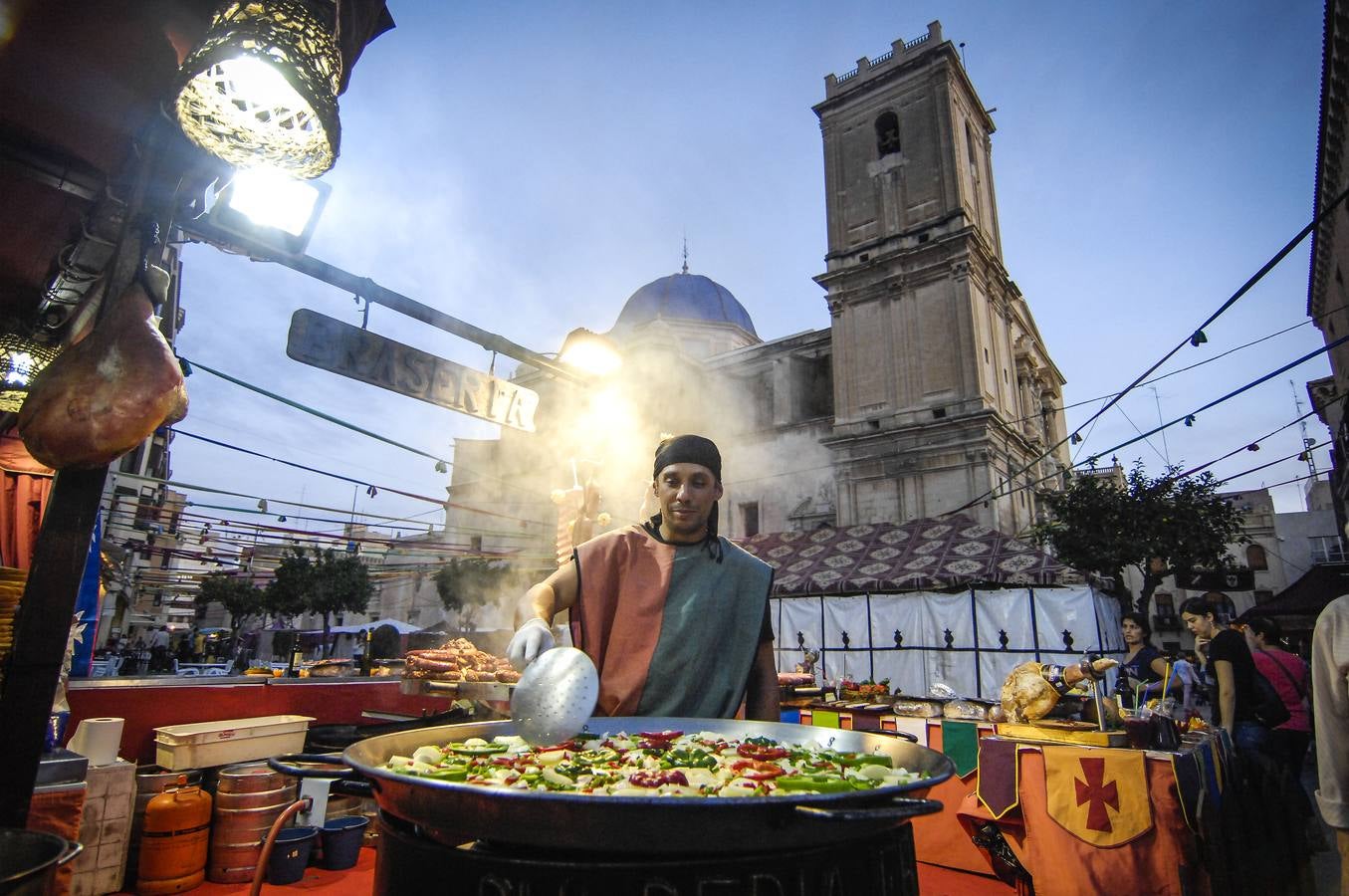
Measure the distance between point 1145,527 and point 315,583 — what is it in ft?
93.5

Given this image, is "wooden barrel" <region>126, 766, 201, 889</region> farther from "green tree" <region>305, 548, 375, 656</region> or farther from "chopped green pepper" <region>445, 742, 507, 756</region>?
"green tree" <region>305, 548, 375, 656</region>

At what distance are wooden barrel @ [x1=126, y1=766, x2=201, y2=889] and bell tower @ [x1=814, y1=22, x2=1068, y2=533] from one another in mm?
17977

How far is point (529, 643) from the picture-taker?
1926mm

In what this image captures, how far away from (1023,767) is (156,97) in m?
6.41

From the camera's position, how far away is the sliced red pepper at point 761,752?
175 centimetres

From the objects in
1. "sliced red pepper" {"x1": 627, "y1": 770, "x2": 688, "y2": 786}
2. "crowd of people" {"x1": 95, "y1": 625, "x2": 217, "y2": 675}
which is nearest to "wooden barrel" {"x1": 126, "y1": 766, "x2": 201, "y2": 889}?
"sliced red pepper" {"x1": 627, "y1": 770, "x2": 688, "y2": 786}

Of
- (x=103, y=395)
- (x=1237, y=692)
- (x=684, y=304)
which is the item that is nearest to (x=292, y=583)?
(x=684, y=304)

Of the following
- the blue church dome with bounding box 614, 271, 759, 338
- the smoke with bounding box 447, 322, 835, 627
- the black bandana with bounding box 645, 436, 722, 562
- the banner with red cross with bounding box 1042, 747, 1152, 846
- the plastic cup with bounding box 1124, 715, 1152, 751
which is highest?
the blue church dome with bounding box 614, 271, 759, 338

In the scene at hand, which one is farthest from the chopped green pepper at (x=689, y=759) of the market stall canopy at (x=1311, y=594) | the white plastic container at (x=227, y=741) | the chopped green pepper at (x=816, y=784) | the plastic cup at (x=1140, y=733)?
the market stall canopy at (x=1311, y=594)

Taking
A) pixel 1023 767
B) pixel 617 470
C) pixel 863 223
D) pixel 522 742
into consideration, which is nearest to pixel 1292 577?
pixel 863 223

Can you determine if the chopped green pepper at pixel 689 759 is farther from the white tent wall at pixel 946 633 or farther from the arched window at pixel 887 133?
the arched window at pixel 887 133

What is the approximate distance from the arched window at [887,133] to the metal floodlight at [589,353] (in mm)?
20311

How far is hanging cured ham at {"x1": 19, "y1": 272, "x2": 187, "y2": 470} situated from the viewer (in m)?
2.19

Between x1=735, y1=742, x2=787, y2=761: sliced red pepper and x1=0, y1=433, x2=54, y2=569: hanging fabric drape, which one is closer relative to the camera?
x1=735, y1=742, x2=787, y2=761: sliced red pepper
